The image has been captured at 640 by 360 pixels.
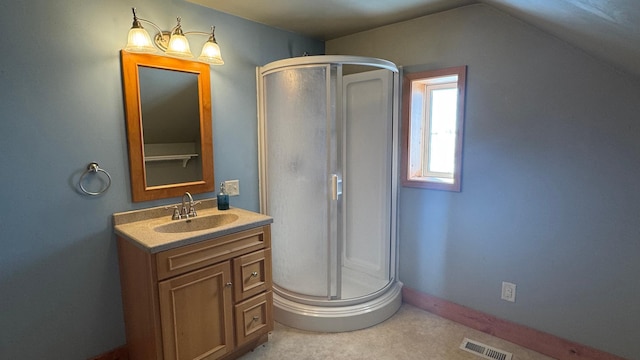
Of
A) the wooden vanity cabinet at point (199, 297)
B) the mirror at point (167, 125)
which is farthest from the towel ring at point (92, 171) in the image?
the wooden vanity cabinet at point (199, 297)

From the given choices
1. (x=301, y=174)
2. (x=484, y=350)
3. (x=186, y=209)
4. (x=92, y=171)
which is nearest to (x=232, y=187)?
(x=186, y=209)

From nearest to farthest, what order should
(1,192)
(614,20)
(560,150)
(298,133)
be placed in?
(614,20) → (1,192) → (560,150) → (298,133)

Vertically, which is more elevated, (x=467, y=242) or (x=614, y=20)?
(x=614, y=20)

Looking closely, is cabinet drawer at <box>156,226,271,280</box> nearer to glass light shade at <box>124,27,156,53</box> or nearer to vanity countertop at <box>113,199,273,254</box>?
vanity countertop at <box>113,199,273,254</box>

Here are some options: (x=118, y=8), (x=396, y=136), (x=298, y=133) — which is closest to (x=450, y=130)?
(x=396, y=136)

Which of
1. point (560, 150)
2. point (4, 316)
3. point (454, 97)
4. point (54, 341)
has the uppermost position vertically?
point (454, 97)

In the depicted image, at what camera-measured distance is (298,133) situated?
7.72 feet

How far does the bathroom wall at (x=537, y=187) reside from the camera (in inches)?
71.6

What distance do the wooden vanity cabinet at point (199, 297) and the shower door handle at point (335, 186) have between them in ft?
1.71

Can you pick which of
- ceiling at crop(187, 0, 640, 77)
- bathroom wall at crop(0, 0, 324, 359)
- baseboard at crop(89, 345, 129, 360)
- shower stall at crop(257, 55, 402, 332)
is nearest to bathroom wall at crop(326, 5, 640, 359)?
ceiling at crop(187, 0, 640, 77)

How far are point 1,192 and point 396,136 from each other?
7.72 ft

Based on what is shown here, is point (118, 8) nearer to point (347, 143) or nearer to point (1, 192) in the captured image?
point (1, 192)

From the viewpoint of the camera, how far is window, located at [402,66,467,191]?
246cm

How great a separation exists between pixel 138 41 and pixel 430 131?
2071 millimetres
